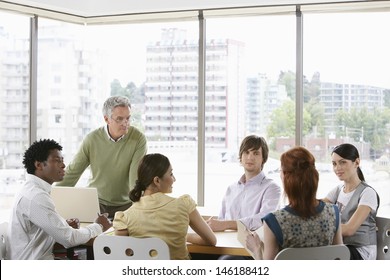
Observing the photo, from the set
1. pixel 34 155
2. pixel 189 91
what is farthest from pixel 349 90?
pixel 34 155

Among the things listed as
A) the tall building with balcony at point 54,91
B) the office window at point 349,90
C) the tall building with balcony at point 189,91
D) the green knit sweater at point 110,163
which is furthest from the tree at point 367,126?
the tall building with balcony at point 54,91

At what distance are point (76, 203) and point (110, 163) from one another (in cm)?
40

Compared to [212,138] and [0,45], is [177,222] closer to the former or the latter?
[212,138]

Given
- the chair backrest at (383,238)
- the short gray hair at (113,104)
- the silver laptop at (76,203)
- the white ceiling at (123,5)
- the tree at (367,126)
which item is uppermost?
the white ceiling at (123,5)

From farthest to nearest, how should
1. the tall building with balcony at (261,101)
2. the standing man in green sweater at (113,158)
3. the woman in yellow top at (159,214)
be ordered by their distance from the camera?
the tall building with balcony at (261,101), the standing man in green sweater at (113,158), the woman in yellow top at (159,214)

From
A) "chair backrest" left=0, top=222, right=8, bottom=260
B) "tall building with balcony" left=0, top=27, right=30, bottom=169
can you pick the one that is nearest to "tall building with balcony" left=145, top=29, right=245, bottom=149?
"tall building with balcony" left=0, top=27, right=30, bottom=169

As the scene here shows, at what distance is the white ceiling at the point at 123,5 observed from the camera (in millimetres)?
4598

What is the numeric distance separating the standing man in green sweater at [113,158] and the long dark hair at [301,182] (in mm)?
1418

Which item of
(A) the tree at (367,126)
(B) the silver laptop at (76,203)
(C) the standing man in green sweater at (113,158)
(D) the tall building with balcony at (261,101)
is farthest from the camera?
(D) the tall building with balcony at (261,101)

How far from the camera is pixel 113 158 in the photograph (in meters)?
3.74

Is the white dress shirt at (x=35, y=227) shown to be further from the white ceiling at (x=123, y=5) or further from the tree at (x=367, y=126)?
the tree at (x=367, y=126)

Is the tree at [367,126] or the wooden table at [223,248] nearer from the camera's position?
the wooden table at [223,248]
